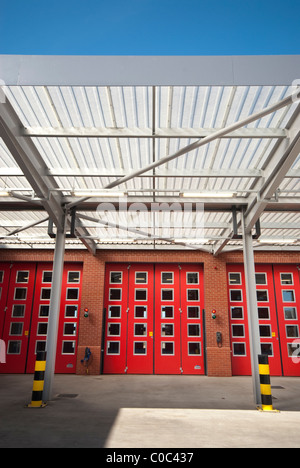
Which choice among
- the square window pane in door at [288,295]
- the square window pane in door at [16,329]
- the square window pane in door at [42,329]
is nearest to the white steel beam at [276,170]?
the square window pane in door at [288,295]

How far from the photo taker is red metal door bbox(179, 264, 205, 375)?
13477 millimetres

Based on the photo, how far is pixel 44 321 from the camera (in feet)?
46.2

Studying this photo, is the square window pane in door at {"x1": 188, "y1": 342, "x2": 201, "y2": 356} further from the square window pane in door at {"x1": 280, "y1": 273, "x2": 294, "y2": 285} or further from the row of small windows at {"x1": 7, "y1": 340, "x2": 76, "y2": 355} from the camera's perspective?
the row of small windows at {"x1": 7, "y1": 340, "x2": 76, "y2": 355}

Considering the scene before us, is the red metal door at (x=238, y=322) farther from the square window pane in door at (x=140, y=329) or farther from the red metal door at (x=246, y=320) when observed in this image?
the square window pane in door at (x=140, y=329)

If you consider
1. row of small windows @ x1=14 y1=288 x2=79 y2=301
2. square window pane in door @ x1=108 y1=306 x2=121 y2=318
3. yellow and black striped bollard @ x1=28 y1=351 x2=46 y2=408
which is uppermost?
row of small windows @ x1=14 y1=288 x2=79 y2=301

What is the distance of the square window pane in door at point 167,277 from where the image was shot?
14.5 m

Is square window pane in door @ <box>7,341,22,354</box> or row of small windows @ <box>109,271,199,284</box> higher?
row of small windows @ <box>109,271,199,284</box>

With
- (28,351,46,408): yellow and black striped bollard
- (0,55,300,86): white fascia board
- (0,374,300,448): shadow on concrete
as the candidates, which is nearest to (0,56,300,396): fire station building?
(0,55,300,86): white fascia board

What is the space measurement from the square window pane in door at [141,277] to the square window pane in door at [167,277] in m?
0.78

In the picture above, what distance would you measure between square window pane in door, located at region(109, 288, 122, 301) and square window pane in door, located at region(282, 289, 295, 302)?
290 inches

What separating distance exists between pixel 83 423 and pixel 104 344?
7833 mm

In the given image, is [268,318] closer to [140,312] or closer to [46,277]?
[140,312]

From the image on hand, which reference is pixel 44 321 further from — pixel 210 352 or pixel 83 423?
pixel 83 423

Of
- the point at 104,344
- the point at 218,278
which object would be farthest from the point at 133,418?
the point at 218,278
